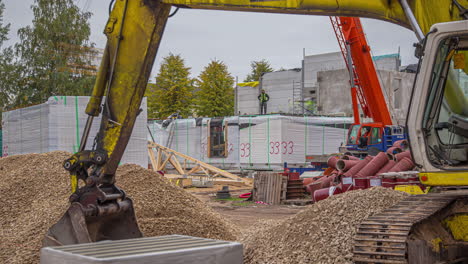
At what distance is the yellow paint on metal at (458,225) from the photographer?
16.2 feet

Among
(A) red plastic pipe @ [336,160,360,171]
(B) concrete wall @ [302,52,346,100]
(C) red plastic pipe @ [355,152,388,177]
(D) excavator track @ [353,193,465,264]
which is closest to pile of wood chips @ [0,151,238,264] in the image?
(D) excavator track @ [353,193,465,264]

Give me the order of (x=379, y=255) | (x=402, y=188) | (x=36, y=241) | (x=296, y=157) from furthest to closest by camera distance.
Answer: (x=296, y=157), (x=402, y=188), (x=36, y=241), (x=379, y=255)

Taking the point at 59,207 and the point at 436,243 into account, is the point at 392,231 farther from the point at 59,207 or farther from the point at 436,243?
the point at 59,207

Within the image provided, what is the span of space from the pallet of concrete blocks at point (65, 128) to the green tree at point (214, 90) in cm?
3046

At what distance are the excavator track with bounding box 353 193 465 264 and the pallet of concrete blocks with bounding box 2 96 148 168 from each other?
11524mm

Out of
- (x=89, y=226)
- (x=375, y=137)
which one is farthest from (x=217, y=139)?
(x=89, y=226)

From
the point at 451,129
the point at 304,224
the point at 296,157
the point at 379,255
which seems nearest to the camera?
the point at 379,255

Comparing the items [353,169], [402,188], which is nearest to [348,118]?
[353,169]

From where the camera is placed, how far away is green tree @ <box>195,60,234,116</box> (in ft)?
156

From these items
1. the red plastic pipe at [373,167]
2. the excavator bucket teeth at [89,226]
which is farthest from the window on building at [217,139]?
the excavator bucket teeth at [89,226]

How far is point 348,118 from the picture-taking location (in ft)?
92.5

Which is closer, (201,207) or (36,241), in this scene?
(36,241)

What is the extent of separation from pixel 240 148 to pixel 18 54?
1954 cm

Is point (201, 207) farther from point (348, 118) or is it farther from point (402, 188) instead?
point (348, 118)
